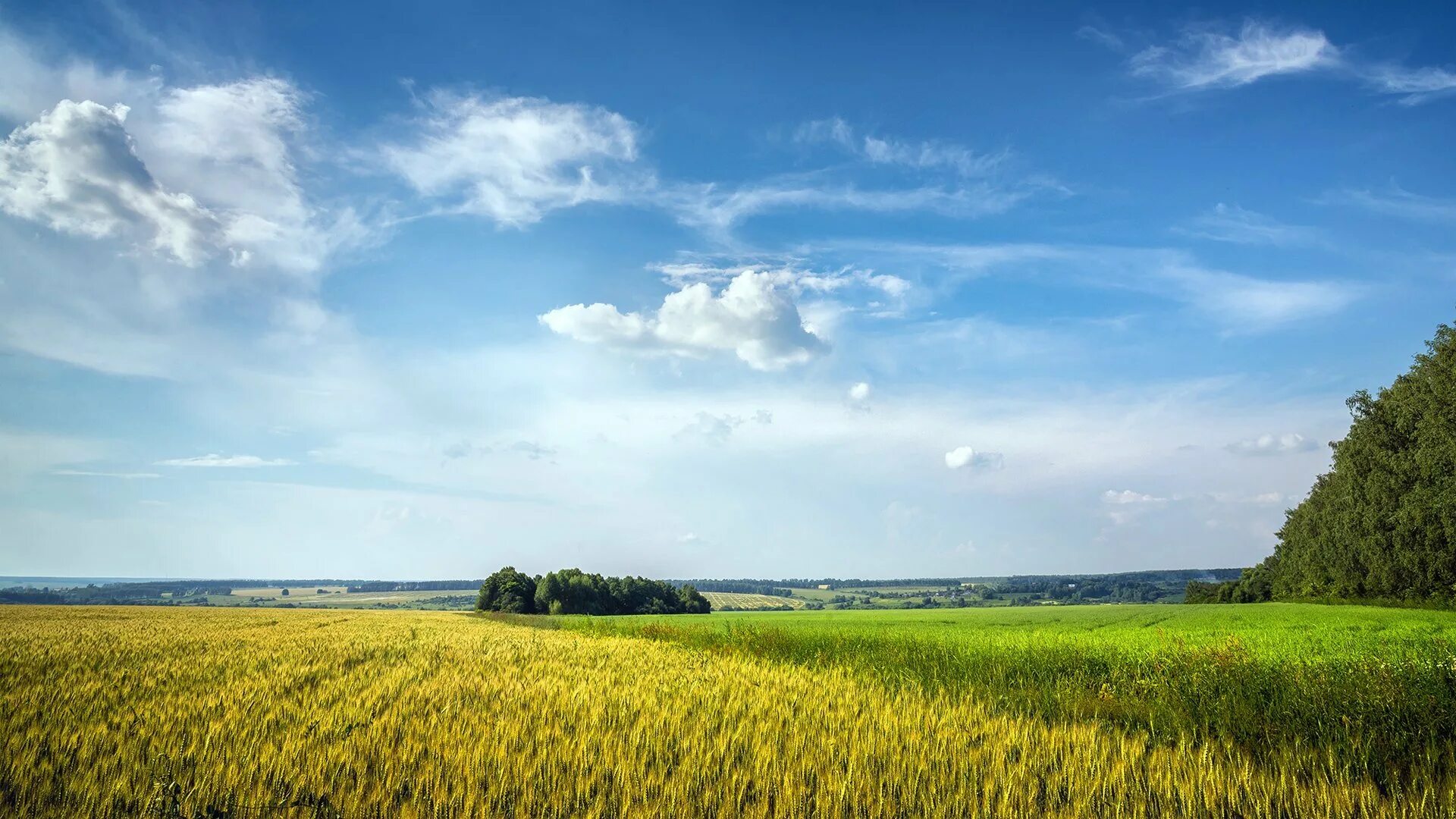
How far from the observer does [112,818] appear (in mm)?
4262

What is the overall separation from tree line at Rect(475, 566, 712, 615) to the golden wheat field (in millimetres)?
82977

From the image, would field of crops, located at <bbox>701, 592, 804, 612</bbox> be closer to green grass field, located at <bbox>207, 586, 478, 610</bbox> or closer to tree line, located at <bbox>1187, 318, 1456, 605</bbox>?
green grass field, located at <bbox>207, 586, 478, 610</bbox>

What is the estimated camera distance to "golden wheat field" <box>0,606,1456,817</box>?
4.76 meters

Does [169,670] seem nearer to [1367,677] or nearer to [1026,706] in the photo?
[1026,706]

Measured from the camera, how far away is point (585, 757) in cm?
575

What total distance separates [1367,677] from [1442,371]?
160 feet

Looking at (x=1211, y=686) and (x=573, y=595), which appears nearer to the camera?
(x=1211, y=686)

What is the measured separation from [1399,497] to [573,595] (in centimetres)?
8573

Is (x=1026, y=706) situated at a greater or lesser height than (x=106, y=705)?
lesser

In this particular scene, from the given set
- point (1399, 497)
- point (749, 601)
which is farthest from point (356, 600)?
point (1399, 497)

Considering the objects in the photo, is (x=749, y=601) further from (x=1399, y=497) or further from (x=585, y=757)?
(x=585, y=757)

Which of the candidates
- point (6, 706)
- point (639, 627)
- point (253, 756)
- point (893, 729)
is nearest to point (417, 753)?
point (253, 756)

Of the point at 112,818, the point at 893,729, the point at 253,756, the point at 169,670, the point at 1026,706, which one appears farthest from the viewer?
the point at 169,670

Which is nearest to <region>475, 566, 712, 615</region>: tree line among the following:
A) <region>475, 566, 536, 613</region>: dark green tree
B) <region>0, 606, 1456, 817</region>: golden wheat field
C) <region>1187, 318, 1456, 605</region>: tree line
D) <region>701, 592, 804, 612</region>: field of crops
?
<region>475, 566, 536, 613</region>: dark green tree
